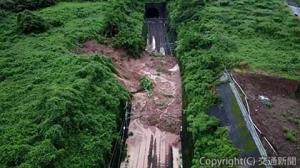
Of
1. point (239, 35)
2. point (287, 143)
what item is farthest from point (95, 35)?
point (287, 143)

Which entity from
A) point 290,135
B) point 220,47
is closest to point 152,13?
point 220,47

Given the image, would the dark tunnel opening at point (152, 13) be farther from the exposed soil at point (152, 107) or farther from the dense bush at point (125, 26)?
the exposed soil at point (152, 107)

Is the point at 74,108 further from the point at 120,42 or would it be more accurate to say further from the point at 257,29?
the point at 257,29

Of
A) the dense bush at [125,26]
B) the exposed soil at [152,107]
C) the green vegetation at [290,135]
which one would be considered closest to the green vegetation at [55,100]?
the exposed soil at [152,107]

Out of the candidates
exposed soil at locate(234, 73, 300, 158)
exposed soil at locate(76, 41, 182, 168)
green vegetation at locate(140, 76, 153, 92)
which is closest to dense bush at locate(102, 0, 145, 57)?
exposed soil at locate(76, 41, 182, 168)

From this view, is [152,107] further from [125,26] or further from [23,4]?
[23,4]

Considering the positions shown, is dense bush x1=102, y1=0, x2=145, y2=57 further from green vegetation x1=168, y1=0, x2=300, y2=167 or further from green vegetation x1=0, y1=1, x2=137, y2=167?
green vegetation x1=168, y1=0, x2=300, y2=167
